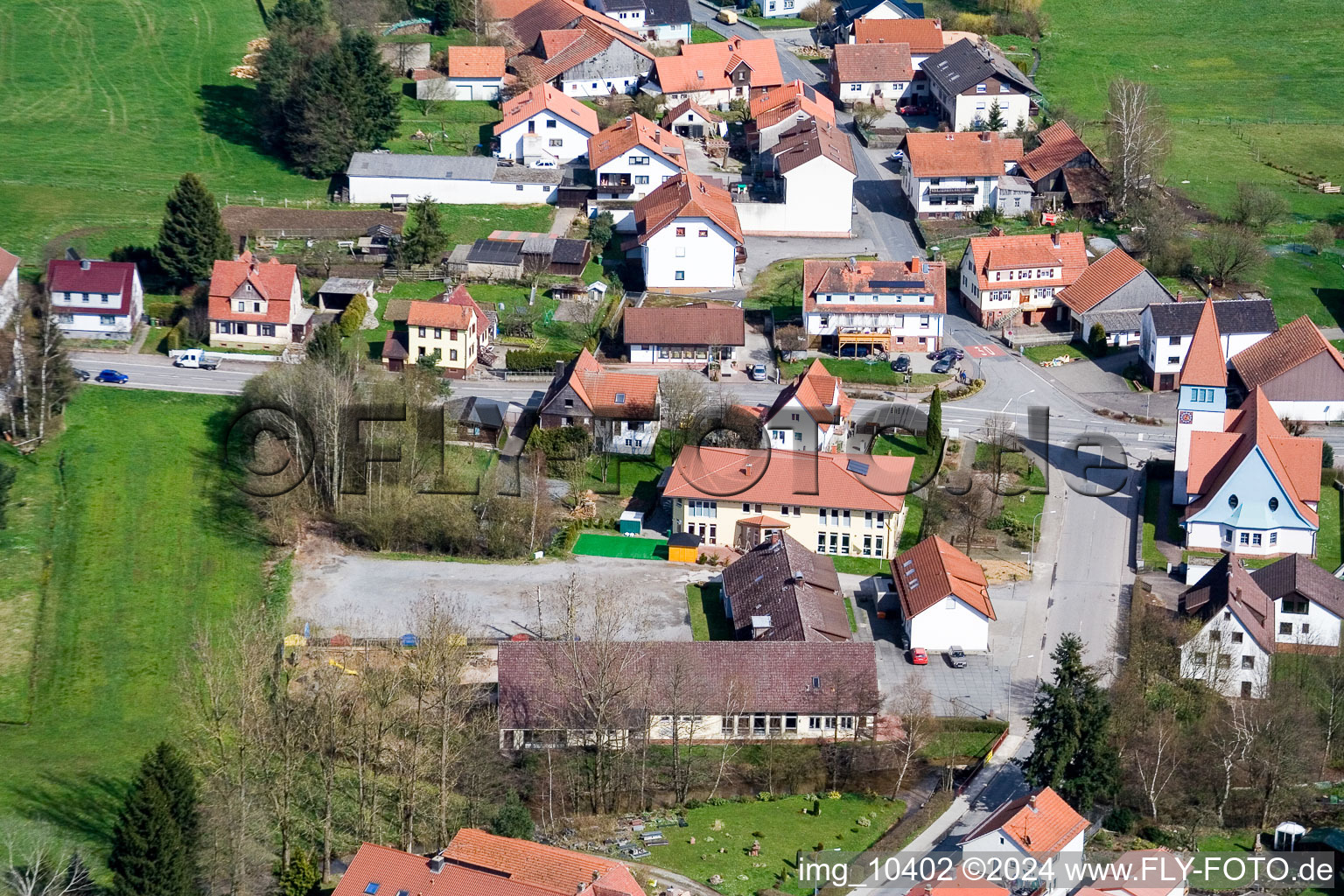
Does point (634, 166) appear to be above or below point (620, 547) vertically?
above

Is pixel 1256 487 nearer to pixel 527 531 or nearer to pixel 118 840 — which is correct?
pixel 527 531

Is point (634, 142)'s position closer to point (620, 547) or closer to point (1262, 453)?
point (620, 547)

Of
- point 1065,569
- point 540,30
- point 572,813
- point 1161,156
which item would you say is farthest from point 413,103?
point 572,813

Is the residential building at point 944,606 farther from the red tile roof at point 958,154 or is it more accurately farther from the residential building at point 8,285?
the residential building at point 8,285

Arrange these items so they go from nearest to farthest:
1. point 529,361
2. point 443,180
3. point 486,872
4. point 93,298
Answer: point 486,872 → point 529,361 → point 93,298 → point 443,180

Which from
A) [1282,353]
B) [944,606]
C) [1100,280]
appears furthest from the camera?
[1100,280]

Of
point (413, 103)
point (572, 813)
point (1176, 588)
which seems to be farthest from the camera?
point (413, 103)

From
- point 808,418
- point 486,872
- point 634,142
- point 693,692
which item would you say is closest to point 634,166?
point 634,142
